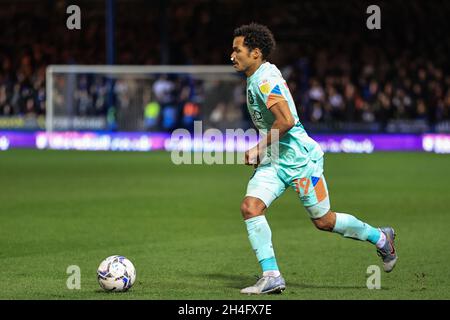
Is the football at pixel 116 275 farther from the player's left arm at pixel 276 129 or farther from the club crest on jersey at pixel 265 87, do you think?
the club crest on jersey at pixel 265 87

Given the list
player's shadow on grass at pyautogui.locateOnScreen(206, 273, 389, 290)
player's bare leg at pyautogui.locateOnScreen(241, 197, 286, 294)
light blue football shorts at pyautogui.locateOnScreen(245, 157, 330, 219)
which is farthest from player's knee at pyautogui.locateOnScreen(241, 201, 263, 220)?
player's shadow on grass at pyautogui.locateOnScreen(206, 273, 389, 290)

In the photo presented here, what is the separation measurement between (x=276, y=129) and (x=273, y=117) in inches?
A: 9.1

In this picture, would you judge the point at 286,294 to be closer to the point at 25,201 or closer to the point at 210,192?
the point at 25,201

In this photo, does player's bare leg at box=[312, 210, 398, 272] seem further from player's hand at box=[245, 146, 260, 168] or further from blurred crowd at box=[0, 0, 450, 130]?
blurred crowd at box=[0, 0, 450, 130]

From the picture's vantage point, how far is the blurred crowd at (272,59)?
1242 inches

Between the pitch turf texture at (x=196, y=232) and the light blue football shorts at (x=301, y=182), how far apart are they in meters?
0.75

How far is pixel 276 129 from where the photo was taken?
813cm

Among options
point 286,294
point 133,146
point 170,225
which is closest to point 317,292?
point 286,294

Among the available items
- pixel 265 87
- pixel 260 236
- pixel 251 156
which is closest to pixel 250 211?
pixel 260 236

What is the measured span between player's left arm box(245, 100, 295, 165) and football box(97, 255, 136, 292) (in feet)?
4.49

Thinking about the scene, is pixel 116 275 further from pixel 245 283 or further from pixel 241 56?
pixel 241 56

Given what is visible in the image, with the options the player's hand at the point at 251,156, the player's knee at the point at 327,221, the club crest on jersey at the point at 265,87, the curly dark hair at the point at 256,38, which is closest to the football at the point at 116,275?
the player's hand at the point at 251,156

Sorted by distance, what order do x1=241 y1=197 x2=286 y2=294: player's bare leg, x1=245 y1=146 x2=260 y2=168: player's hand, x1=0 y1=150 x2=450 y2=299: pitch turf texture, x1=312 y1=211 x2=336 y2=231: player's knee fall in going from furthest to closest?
x1=0 y1=150 x2=450 y2=299: pitch turf texture, x1=312 y1=211 x2=336 y2=231: player's knee, x1=241 y1=197 x2=286 y2=294: player's bare leg, x1=245 y1=146 x2=260 y2=168: player's hand

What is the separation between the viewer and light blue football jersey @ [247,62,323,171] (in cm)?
823
